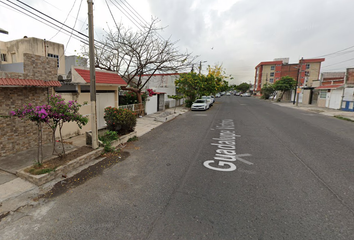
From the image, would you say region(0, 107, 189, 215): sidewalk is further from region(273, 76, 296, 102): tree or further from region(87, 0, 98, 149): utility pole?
region(273, 76, 296, 102): tree

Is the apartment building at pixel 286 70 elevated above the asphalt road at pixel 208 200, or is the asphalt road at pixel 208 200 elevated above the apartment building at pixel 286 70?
the apartment building at pixel 286 70

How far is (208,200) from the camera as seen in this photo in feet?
12.1

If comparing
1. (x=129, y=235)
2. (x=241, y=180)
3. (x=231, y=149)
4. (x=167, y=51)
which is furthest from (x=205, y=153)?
(x=167, y=51)

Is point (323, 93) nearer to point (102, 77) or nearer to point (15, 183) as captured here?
point (102, 77)

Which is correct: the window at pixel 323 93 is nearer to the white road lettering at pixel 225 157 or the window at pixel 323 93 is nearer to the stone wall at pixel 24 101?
the white road lettering at pixel 225 157

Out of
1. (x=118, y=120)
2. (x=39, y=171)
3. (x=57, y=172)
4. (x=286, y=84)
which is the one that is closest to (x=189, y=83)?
(x=118, y=120)

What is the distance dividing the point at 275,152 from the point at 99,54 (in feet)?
44.6

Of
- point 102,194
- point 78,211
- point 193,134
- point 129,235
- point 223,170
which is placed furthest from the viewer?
point 193,134

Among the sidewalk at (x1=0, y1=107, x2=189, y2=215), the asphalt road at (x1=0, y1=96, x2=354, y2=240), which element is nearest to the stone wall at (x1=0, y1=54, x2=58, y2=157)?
the sidewalk at (x1=0, y1=107, x2=189, y2=215)

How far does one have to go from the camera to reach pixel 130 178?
15.4 ft

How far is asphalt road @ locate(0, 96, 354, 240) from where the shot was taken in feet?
9.43

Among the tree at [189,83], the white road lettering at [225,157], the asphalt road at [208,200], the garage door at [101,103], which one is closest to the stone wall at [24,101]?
the garage door at [101,103]

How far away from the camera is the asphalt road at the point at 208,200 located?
9.43ft

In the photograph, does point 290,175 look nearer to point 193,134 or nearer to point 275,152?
point 275,152
